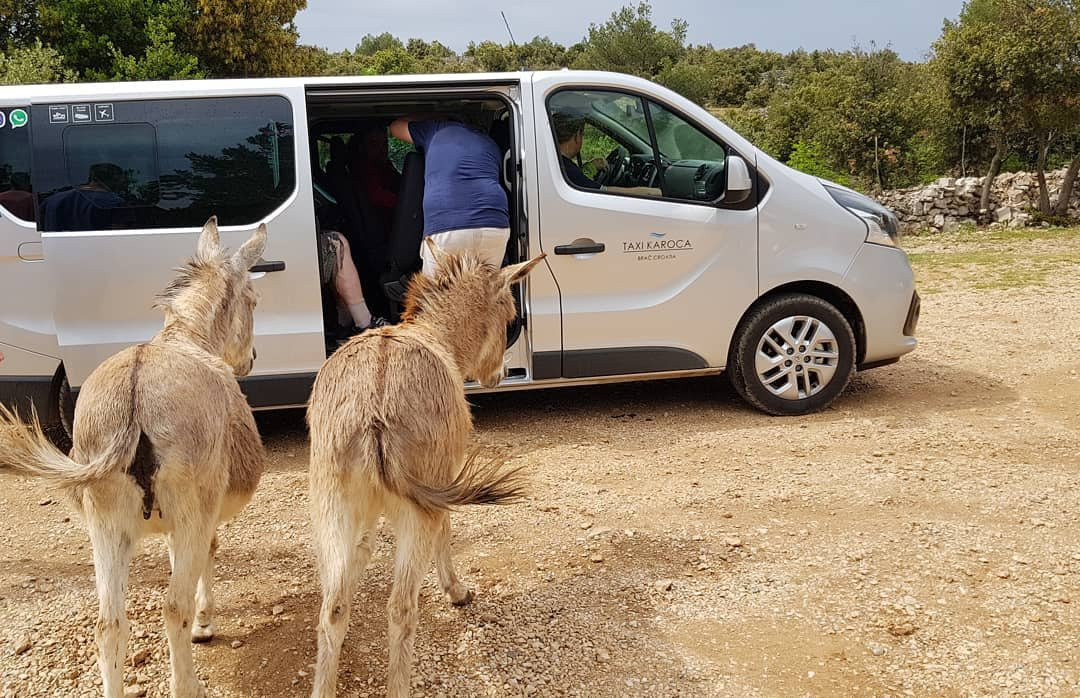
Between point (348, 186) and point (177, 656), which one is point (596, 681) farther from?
point (348, 186)

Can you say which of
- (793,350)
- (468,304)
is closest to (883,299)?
(793,350)

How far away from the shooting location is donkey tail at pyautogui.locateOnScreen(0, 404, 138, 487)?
2734mm

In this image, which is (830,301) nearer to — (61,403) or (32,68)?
(61,403)

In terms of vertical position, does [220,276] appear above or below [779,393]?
above

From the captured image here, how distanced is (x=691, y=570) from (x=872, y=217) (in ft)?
Result: 11.0

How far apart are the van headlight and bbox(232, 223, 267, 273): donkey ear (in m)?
4.01

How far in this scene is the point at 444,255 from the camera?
378 centimetres

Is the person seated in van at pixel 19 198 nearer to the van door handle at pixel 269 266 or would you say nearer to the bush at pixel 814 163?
the van door handle at pixel 269 266

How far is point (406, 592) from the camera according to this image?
286cm

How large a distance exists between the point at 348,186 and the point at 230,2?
58.6 feet

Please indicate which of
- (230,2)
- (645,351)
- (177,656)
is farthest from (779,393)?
(230,2)

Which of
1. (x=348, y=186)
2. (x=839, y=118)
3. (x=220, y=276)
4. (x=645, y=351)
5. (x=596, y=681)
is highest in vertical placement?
(x=839, y=118)

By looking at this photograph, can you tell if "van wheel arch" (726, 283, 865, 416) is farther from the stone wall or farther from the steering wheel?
the stone wall

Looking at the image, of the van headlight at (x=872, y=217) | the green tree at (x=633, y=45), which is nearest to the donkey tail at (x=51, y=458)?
the van headlight at (x=872, y=217)
